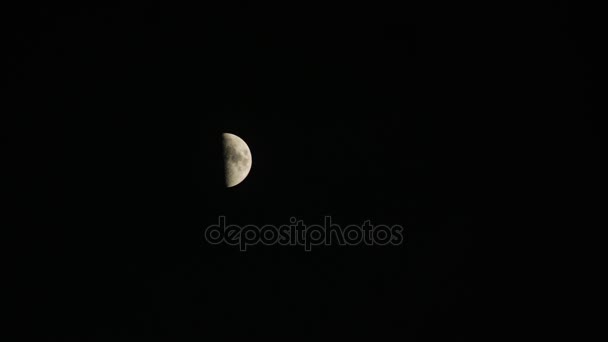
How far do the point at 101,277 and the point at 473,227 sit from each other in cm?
172

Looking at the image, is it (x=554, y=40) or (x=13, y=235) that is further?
(x=554, y=40)

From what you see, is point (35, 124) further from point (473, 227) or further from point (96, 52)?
point (473, 227)

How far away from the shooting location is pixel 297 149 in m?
2.57

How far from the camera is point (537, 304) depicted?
8.18 feet

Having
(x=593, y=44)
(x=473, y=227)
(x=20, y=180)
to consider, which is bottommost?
(x=473, y=227)

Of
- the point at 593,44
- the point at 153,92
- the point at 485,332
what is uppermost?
the point at 593,44

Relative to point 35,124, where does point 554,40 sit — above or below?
above

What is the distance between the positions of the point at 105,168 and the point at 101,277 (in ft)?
1.64

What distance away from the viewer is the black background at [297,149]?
2.50 metres

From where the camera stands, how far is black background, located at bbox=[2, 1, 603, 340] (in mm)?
2498

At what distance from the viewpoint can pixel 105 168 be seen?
2.55 metres

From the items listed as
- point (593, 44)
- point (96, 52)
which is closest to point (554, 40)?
point (593, 44)

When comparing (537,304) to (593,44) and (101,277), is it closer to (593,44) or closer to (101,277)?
(593,44)

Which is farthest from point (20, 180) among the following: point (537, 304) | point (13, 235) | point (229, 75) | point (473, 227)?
point (537, 304)
